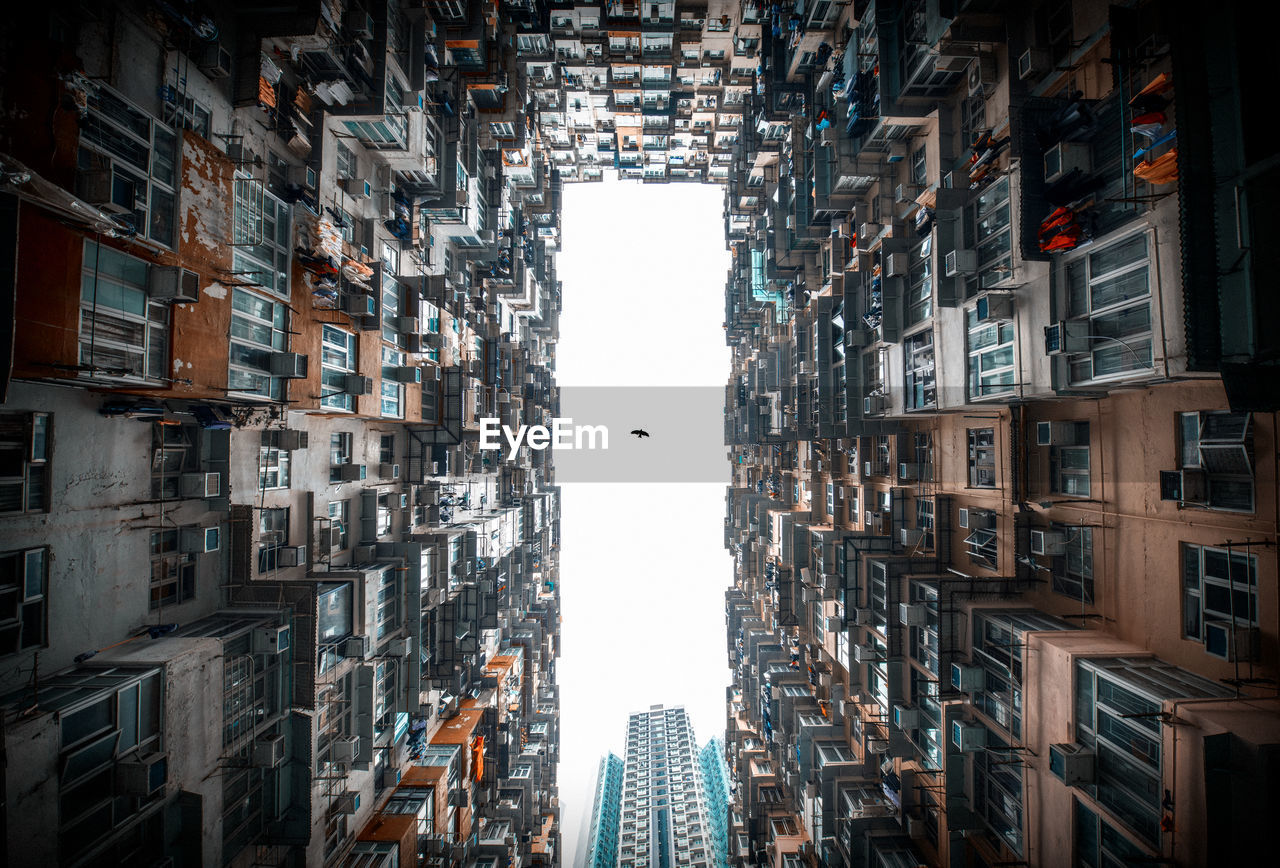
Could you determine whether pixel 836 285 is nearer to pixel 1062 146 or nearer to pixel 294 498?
pixel 1062 146

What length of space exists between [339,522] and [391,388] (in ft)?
21.0

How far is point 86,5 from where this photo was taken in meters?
12.0

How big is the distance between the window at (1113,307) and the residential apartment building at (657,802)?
235 ft

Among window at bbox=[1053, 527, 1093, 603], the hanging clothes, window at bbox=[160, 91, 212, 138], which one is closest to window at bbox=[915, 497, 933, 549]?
window at bbox=[1053, 527, 1093, 603]

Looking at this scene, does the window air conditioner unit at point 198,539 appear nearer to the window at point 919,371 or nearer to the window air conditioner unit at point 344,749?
the window air conditioner unit at point 344,749

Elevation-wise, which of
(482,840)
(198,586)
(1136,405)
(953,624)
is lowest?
(482,840)

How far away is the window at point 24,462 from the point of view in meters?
10.9

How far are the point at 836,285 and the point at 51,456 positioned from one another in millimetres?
31822

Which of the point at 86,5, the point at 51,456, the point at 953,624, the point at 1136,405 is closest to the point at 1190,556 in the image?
the point at 1136,405

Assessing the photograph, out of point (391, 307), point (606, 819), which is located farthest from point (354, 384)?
point (606, 819)

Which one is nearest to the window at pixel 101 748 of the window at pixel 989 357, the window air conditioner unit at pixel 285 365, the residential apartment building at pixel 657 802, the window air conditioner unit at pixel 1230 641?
the window air conditioner unit at pixel 285 365

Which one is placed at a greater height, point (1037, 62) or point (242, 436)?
point (1037, 62)

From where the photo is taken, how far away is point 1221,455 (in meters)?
→ 11.0

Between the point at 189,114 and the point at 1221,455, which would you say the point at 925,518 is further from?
the point at 189,114
